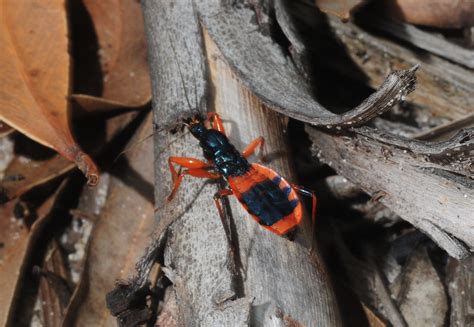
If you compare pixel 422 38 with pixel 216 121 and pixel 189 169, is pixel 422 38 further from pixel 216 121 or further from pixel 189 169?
pixel 189 169

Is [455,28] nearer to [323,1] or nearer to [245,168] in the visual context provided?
[323,1]

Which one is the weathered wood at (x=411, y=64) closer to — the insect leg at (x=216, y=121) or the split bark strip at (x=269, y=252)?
the split bark strip at (x=269, y=252)

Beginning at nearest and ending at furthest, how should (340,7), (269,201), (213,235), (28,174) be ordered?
(213,235), (269,201), (340,7), (28,174)

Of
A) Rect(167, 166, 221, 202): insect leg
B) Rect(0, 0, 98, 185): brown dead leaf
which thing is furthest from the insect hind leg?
Rect(0, 0, 98, 185): brown dead leaf

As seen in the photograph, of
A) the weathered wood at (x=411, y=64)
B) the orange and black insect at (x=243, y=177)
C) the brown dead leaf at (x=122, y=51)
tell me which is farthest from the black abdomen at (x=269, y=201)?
the weathered wood at (x=411, y=64)

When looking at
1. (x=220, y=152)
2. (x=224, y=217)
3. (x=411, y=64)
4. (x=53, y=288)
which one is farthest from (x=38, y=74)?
(x=411, y=64)

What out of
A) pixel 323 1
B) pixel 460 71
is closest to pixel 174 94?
pixel 323 1

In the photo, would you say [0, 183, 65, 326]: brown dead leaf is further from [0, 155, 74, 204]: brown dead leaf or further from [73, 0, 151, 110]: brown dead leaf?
[73, 0, 151, 110]: brown dead leaf
